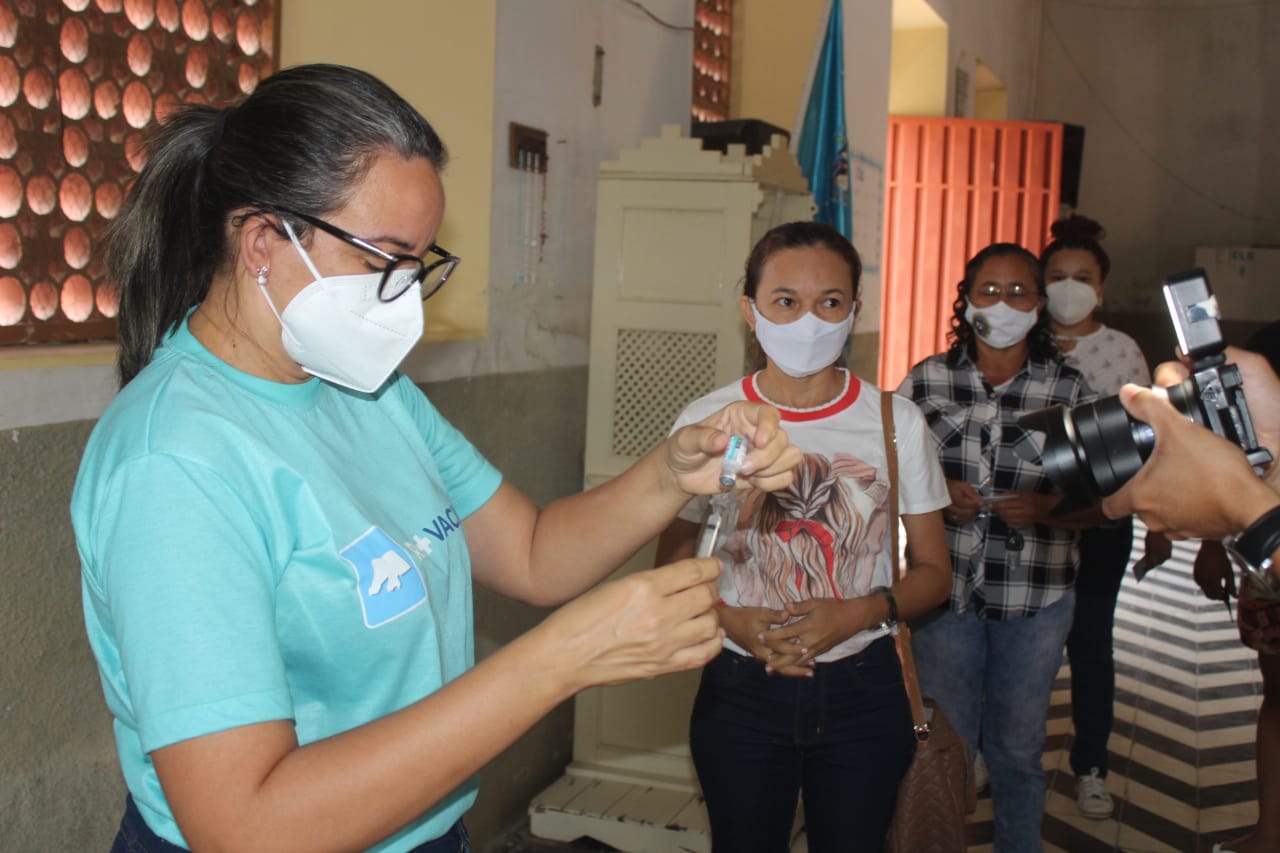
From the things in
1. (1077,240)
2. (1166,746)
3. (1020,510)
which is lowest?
(1166,746)

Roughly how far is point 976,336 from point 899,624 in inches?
44.4

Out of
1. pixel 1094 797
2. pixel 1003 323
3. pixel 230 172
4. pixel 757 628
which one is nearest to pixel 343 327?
pixel 230 172

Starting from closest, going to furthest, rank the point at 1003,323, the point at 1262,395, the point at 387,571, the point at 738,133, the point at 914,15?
the point at 387,571, the point at 1262,395, the point at 1003,323, the point at 738,133, the point at 914,15

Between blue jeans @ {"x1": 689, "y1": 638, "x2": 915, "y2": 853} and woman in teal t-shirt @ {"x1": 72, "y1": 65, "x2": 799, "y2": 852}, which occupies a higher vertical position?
woman in teal t-shirt @ {"x1": 72, "y1": 65, "x2": 799, "y2": 852}

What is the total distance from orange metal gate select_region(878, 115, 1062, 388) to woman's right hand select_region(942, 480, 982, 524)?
5.01m

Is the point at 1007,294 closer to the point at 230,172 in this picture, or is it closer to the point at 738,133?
the point at 738,133

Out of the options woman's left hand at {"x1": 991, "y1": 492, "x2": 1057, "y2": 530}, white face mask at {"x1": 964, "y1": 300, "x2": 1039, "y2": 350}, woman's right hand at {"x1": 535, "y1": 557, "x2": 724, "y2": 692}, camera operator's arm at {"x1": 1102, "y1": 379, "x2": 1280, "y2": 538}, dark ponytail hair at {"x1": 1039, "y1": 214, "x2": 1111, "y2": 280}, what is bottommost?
woman's left hand at {"x1": 991, "y1": 492, "x2": 1057, "y2": 530}

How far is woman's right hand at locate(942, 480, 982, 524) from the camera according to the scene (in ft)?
8.79

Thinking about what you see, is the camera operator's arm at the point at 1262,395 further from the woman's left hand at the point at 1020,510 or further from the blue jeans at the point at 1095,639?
the blue jeans at the point at 1095,639

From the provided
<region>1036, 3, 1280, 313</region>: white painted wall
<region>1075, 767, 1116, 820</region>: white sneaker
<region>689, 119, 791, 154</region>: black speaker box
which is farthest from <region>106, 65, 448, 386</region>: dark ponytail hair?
<region>1036, 3, 1280, 313</region>: white painted wall

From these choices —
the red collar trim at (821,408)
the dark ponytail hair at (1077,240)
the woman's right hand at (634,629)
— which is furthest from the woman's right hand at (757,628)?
the dark ponytail hair at (1077,240)

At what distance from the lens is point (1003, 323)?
276cm

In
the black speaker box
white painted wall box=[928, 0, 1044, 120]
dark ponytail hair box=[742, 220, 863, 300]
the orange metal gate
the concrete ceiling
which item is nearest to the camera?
dark ponytail hair box=[742, 220, 863, 300]

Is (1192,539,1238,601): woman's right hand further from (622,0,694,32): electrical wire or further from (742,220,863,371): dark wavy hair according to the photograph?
(622,0,694,32): electrical wire
